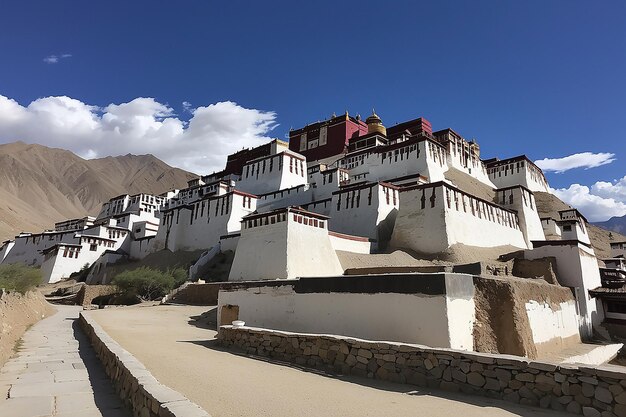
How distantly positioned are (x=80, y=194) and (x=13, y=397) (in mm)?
132457

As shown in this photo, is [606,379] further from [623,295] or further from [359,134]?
[359,134]

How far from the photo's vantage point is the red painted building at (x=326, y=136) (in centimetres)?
4722

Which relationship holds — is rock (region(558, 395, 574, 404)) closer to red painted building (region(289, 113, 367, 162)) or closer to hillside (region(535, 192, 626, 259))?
hillside (region(535, 192, 626, 259))

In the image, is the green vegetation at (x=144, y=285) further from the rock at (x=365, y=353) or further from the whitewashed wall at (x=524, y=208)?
the whitewashed wall at (x=524, y=208)

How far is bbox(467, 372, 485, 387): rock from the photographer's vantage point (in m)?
5.58

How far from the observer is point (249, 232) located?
24672mm

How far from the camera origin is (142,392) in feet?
13.9

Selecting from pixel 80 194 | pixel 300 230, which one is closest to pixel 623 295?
pixel 300 230

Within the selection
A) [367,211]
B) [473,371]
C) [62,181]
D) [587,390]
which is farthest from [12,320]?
[62,181]

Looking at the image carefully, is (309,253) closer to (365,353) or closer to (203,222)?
(203,222)

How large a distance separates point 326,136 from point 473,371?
4466cm

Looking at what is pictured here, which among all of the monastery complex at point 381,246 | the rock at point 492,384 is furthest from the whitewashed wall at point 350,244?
the rock at point 492,384

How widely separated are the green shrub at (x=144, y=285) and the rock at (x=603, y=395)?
25276 mm

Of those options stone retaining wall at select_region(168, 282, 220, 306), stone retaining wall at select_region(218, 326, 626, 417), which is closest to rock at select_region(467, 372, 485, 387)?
stone retaining wall at select_region(218, 326, 626, 417)
